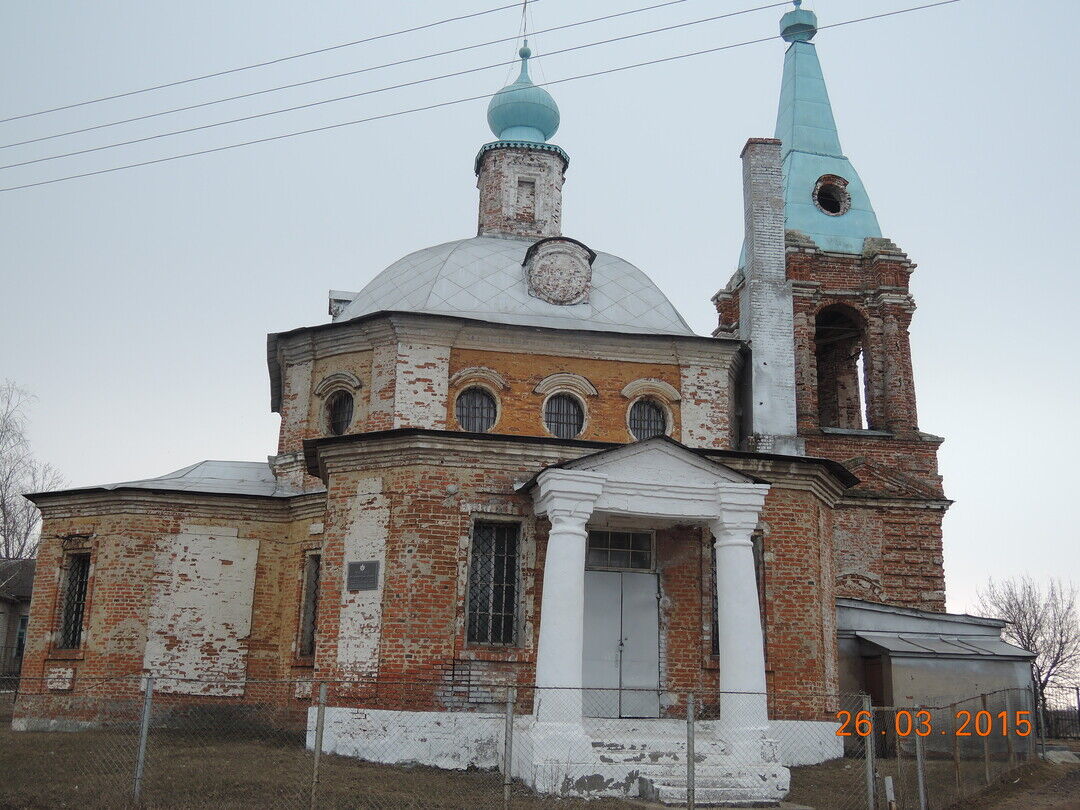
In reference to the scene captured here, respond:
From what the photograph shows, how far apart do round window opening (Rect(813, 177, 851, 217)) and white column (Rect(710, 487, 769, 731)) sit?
37.5ft

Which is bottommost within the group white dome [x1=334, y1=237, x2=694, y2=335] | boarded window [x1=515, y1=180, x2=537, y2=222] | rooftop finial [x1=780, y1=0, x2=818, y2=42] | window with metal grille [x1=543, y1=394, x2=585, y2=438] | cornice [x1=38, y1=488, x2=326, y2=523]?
cornice [x1=38, y1=488, x2=326, y2=523]

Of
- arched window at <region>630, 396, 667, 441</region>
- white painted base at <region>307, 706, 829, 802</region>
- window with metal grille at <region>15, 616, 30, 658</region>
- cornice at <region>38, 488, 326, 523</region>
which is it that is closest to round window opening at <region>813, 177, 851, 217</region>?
arched window at <region>630, 396, 667, 441</region>

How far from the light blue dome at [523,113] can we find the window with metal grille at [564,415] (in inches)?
355

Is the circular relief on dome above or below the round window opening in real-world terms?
below

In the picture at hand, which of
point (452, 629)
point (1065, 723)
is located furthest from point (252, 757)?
point (1065, 723)

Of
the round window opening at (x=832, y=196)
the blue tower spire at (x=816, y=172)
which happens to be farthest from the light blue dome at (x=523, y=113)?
the round window opening at (x=832, y=196)

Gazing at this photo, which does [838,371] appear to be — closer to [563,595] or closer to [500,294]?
[500,294]

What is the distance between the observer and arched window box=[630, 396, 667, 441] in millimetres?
16844

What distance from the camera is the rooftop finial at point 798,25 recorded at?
965 inches

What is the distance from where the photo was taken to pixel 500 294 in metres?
17.7

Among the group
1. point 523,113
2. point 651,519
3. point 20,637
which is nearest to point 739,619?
point 651,519

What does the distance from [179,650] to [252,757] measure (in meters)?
4.71

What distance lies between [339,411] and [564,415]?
383 cm

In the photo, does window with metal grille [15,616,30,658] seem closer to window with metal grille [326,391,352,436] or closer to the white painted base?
window with metal grille [326,391,352,436]
